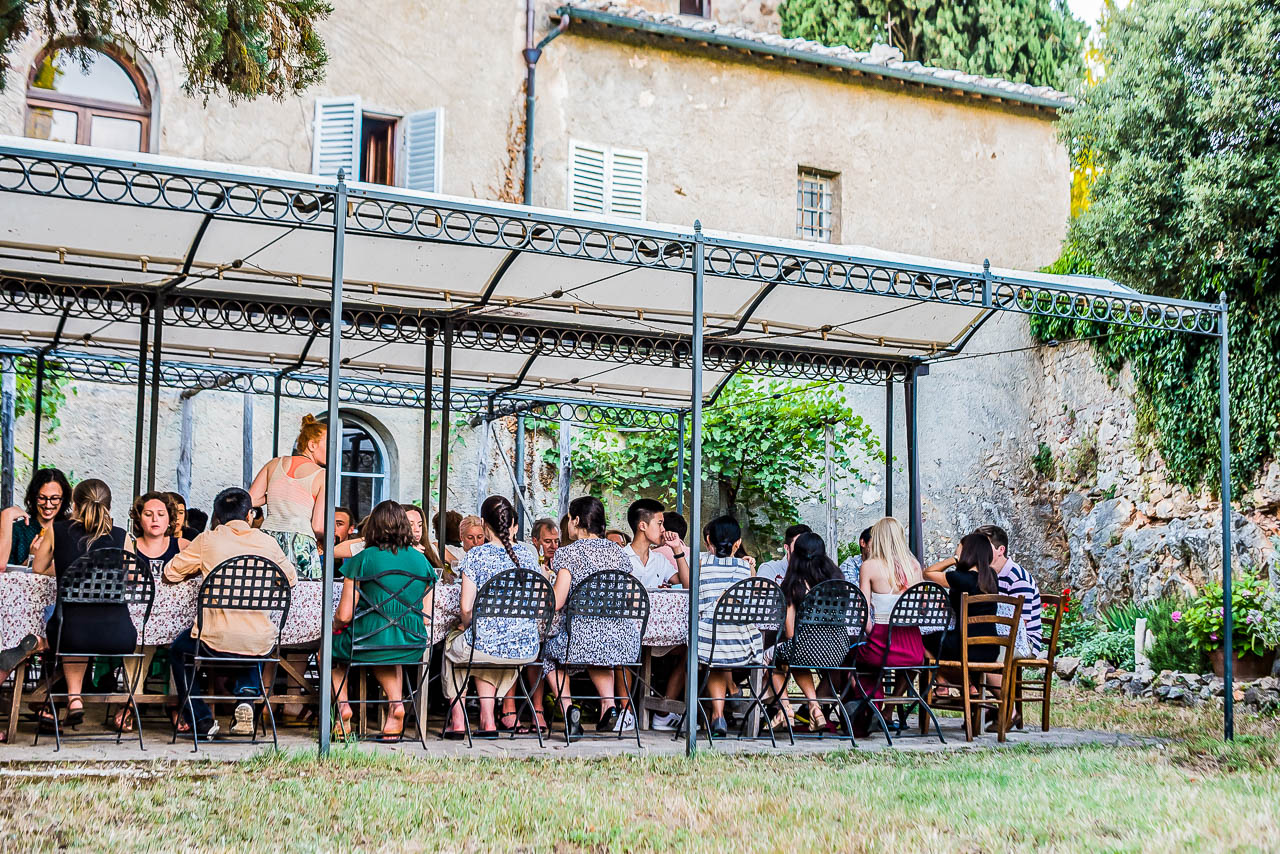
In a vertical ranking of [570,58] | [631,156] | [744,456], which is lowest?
[744,456]

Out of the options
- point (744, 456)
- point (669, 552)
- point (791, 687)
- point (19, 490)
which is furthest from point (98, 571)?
point (744, 456)

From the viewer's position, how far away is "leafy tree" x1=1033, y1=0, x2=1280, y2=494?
473 inches

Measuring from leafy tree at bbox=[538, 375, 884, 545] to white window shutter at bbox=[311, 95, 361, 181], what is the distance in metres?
4.28

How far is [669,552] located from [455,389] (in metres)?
5.64

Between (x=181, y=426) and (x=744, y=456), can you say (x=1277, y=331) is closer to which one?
(x=744, y=456)

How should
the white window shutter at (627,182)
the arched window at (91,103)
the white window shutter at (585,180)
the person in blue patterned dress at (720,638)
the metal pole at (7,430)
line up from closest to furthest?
the person in blue patterned dress at (720,638) → the metal pole at (7,430) → the arched window at (91,103) → the white window shutter at (585,180) → the white window shutter at (627,182)

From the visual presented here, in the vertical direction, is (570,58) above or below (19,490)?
above

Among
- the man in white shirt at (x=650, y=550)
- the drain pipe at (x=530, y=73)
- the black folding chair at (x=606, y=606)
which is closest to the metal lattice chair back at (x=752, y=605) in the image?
the black folding chair at (x=606, y=606)

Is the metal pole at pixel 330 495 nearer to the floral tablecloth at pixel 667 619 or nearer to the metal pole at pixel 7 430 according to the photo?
the floral tablecloth at pixel 667 619

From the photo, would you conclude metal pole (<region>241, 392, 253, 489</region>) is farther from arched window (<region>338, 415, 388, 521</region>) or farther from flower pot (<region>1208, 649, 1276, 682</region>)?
flower pot (<region>1208, 649, 1276, 682</region>)

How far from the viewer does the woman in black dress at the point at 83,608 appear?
6.35 metres

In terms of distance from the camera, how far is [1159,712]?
10117 mm

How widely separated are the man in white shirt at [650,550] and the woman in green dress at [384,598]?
4.87ft

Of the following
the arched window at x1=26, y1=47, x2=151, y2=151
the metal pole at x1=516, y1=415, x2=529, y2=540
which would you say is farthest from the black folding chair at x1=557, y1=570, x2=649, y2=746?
the arched window at x1=26, y1=47, x2=151, y2=151
